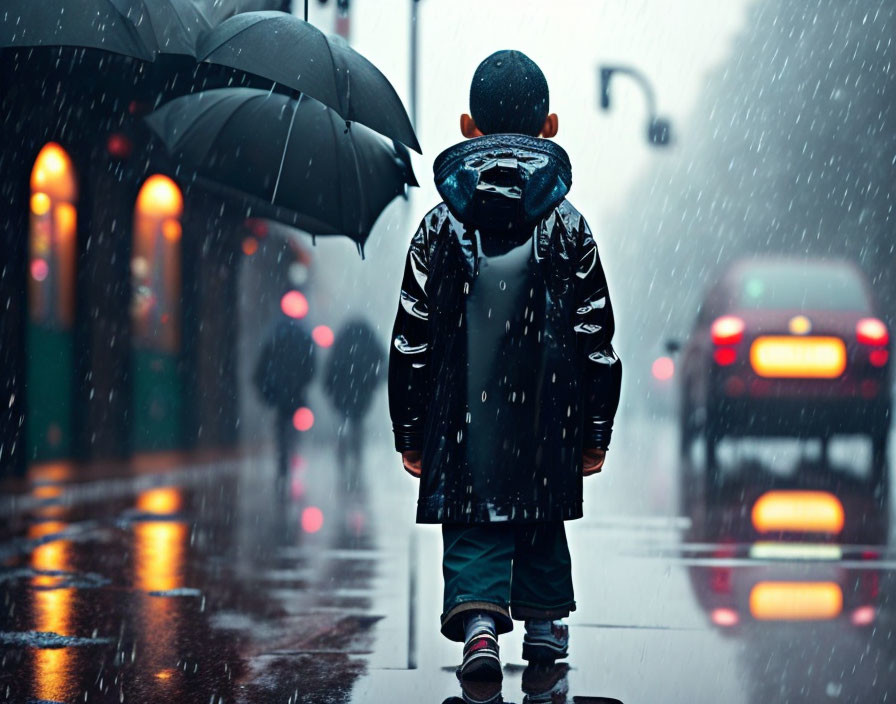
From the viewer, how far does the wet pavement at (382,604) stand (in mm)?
4098

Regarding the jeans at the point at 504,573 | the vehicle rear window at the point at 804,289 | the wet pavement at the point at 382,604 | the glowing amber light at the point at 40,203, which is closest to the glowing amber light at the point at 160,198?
the glowing amber light at the point at 40,203

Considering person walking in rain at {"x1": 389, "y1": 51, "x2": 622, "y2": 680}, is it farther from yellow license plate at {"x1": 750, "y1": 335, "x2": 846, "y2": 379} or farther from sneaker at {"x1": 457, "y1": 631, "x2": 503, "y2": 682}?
yellow license plate at {"x1": 750, "y1": 335, "x2": 846, "y2": 379}

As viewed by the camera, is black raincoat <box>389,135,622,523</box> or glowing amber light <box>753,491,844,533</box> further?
glowing amber light <box>753,491,844,533</box>

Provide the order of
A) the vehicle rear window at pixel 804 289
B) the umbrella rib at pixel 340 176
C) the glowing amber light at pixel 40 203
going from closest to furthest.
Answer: the umbrella rib at pixel 340 176 < the vehicle rear window at pixel 804 289 < the glowing amber light at pixel 40 203

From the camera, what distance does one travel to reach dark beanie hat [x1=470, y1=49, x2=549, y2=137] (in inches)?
173

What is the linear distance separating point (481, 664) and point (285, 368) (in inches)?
364

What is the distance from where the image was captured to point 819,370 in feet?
37.4

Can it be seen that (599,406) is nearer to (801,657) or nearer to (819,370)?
(801,657)

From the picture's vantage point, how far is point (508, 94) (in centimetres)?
440

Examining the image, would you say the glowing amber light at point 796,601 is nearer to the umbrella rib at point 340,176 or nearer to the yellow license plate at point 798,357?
the umbrella rib at point 340,176

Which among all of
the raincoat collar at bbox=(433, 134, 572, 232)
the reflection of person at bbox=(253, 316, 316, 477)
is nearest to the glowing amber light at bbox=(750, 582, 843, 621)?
the raincoat collar at bbox=(433, 134, 572, 232)

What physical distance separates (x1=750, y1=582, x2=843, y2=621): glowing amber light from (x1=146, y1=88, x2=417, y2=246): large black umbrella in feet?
10.4

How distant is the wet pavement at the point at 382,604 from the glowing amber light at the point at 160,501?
0.06 m

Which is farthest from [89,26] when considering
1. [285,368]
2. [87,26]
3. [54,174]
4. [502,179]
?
[54,174]
